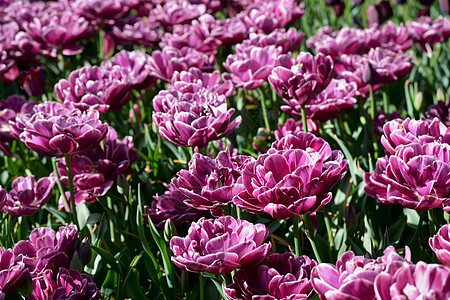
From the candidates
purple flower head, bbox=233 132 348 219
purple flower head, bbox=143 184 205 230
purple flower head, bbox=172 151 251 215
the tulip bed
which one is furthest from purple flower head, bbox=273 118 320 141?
purple flower head, bbox=233 132 348 219

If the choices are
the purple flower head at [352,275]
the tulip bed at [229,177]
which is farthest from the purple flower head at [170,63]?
the purple flower head at [352,275]

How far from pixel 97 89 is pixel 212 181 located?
2.57 feet

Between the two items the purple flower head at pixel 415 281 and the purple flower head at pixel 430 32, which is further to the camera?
the purple flower head at pixel 430 32

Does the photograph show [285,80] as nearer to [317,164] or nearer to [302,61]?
[302,61]

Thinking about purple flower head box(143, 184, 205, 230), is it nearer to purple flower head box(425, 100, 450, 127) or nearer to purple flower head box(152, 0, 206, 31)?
purple flower head box(425, 100, 450, 127)

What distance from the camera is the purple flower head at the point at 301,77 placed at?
1593mm

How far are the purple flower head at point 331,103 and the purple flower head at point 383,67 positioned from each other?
4.4 inches

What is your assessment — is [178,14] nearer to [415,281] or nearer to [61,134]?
[61,134]

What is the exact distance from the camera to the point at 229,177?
49.9 inches

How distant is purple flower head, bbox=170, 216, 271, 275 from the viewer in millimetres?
1047

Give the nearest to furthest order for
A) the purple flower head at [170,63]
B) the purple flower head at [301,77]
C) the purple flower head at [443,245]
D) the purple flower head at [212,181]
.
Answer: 1. the purple flower head at [443,245]
2. the purple flower head at [212,181]
3. the purple flower head at [301,77]
4. the purple flower head at [170,63]

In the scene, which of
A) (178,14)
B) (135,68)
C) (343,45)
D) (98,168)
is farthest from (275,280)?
(178,14)

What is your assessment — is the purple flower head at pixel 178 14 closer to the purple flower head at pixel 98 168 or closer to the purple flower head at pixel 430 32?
the purple flower head at pixel 430 32

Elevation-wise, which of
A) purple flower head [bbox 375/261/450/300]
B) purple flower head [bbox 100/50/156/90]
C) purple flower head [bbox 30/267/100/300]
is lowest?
purple flower head [bbox 30/267/100/300]
